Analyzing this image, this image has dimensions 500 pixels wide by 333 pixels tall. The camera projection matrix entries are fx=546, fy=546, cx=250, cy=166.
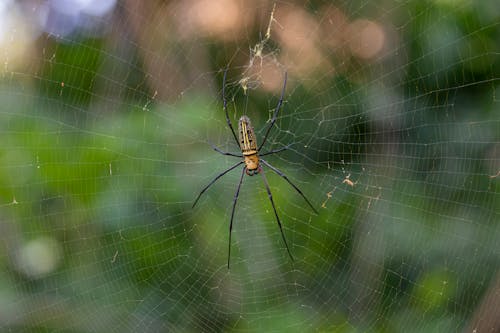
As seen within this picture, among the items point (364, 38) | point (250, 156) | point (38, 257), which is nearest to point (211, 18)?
point (364, 38)

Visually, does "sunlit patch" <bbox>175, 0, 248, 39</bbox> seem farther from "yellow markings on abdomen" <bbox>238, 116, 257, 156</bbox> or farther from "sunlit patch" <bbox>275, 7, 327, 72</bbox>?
"yellow markings on abdomen" <bbox>238, 116, 257, 156</bbox>

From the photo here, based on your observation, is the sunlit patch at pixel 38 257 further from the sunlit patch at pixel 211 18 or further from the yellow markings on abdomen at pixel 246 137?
the sunlit patch at pixel 211 18

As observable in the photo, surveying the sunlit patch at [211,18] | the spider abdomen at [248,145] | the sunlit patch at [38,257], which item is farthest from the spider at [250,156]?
the sunlit patch at [38,257]

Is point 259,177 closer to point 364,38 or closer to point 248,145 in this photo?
point 248,145

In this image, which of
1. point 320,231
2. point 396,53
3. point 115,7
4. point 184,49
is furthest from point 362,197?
point 115,7

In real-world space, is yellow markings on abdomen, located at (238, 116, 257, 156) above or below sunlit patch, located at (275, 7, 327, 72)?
below

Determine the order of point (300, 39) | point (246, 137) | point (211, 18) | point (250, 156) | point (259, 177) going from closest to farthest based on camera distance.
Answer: point (246, 137), point (250, 156), point (259, 177), point (300, 39), point (211, 18)

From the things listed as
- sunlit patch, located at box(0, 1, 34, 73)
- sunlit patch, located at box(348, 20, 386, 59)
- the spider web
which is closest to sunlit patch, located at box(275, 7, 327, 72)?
the spider web

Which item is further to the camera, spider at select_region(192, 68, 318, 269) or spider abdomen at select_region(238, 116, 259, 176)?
spider at select_region(192, 68, 318, 269)
